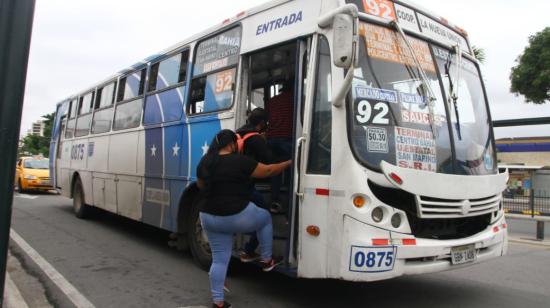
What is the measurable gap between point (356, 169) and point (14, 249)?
→ 603 cm

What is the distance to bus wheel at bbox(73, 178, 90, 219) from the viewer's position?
1034 centimetres

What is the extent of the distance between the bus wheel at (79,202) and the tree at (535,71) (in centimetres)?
2590

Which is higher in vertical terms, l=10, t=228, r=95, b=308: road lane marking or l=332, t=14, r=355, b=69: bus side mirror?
l=332, t=14, r=355, b=69: bus side mirror

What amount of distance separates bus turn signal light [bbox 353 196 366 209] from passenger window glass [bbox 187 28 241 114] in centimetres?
217

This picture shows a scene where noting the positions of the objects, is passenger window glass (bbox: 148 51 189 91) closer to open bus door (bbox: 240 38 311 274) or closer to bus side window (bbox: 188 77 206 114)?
bus side window (bbox: 188 77 206 114)

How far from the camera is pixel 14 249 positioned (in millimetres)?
7105

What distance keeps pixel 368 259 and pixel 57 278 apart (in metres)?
3.89

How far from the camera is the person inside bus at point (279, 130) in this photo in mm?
5074

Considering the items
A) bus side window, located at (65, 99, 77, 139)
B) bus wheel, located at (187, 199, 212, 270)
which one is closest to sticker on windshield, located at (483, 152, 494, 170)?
bus wheel, located at (187, 199, 212, 270)

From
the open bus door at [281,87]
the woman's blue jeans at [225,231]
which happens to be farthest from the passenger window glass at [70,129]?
the woman's blue jeans at [225,231]

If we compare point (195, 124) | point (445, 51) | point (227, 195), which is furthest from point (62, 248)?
point (445, 51)

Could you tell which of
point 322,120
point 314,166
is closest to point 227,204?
point 314,166

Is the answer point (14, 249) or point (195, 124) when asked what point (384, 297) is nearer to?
point (195, 124)

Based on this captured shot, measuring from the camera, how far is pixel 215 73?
5.64 meters
